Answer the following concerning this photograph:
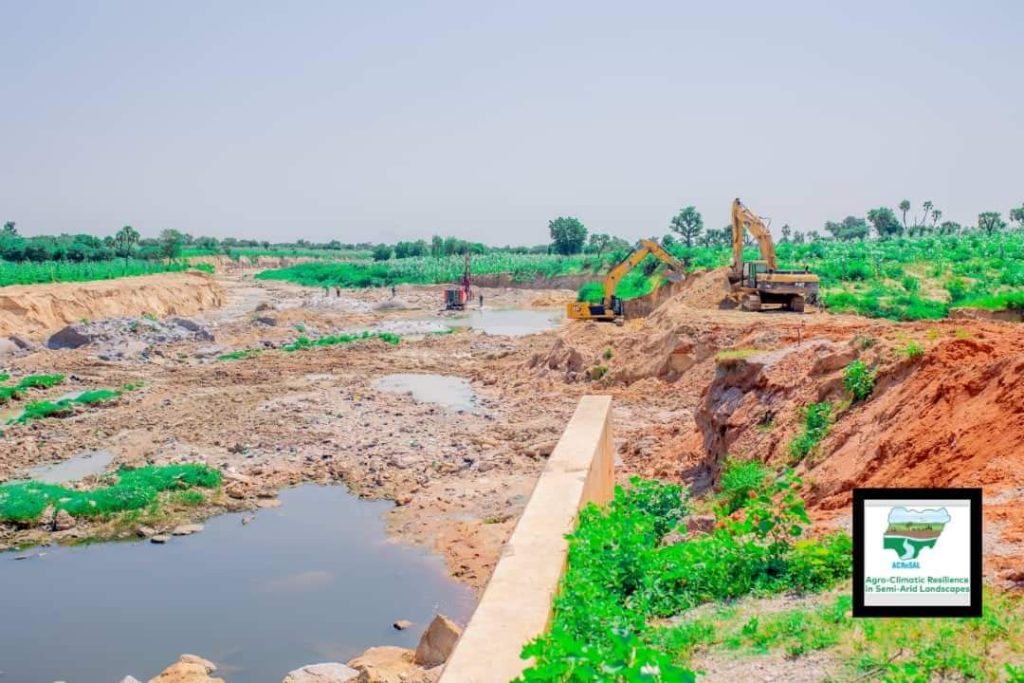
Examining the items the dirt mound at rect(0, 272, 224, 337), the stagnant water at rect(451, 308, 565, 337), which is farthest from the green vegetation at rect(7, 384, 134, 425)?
the stagnant water at rect(451, 308, 565, 337)

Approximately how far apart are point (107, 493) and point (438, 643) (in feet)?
24.8

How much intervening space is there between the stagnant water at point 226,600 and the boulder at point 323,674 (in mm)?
1028

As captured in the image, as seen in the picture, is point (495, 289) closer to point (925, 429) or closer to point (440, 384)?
point (440, 384)

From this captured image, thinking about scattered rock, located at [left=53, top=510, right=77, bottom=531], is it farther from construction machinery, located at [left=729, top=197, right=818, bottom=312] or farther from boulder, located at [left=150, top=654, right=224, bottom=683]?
construction machinery, located at [left=729, top=197, right=818, bottom=312]

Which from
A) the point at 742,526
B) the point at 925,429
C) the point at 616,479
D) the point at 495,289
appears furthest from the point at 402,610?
the point at 495,289

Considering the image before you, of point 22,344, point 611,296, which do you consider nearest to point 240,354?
point 22,344

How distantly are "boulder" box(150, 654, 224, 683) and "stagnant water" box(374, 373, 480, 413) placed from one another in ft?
39.4

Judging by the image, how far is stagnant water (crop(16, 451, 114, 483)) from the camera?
15.1 metres

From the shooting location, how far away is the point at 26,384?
23016 mm

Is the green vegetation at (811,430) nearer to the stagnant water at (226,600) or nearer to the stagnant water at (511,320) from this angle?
the stagnant water at (226,600)

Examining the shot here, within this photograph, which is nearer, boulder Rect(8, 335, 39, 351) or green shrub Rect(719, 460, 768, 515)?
green shrub Rect(719, 460, 768, 515)

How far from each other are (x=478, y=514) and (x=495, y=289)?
52.4 m

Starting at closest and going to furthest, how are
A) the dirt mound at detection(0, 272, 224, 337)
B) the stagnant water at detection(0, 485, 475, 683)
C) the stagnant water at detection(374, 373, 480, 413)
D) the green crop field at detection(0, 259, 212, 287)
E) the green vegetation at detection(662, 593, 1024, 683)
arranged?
the green vegetation at detection(662, 593, 1024, 683) → the stagnant water at detection(0, 485, 475, 683) → the stagnant water at detection(374, 373, 480, 413) → the dirt mound at detection(0, 272, 224, 337) → the green crop field at detection(0, 259, 212, 287)

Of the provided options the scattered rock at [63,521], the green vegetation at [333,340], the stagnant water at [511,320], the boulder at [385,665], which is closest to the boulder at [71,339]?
the green vegetation at [333,340]
